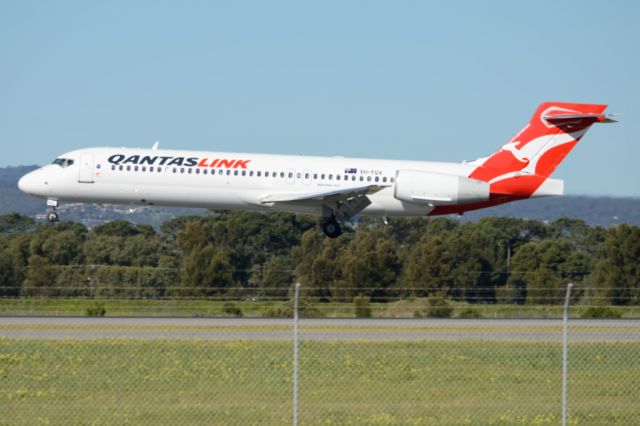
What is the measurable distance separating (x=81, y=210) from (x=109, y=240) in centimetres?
13631

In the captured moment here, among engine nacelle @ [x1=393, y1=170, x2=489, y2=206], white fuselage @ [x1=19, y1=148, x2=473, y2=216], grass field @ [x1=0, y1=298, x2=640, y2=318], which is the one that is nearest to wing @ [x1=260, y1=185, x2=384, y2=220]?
white fuselage @ [x1=19, y1=148, x2=473, y2=216]

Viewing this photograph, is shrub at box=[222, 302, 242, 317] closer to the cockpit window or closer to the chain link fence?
the chain link fence

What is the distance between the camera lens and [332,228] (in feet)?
127

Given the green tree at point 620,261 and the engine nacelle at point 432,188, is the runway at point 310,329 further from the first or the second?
the green tree at point 620,261

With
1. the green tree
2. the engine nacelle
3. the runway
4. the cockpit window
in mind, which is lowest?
the runway

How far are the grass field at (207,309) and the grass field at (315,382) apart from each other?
8388mm

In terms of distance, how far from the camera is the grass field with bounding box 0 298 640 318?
31.5m

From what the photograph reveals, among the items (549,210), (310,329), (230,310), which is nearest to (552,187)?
(230,310)

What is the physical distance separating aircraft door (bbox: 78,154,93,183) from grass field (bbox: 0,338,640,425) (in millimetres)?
15979

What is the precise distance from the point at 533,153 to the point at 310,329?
16.8 m

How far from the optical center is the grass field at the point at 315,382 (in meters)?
16.0

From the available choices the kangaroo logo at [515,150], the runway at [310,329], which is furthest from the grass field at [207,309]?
the kangaroo logo at [515,150]

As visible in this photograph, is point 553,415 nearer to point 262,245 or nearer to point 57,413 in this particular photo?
point 57,413

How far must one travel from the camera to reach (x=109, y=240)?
205 ft
